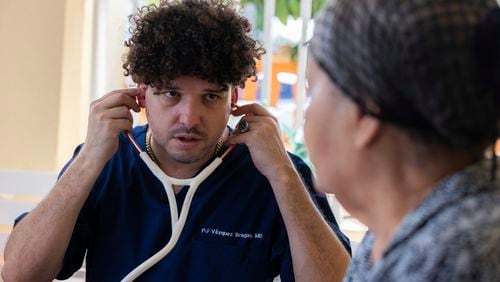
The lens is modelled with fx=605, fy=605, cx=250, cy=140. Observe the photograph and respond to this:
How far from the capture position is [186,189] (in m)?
1.29

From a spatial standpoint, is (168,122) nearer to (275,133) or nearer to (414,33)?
(275,133)

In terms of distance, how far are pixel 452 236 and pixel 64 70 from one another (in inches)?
79.2

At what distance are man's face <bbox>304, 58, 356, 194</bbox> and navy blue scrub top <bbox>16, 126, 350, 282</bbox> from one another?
655 millimetres

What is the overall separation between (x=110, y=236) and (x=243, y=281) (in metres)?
0.30

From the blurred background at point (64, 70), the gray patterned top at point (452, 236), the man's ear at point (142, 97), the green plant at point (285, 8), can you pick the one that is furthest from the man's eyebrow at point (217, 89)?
the green plant at point (285, 8)

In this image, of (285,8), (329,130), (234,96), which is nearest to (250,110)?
(234,96)

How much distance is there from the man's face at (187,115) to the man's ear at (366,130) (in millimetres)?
700

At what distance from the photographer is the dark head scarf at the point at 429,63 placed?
0.50m

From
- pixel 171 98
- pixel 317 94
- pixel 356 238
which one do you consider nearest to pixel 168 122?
pixel 171 98

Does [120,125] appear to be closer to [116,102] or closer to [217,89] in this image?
[116,102]

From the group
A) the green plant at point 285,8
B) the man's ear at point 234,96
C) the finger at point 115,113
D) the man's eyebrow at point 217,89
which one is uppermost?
the green plant at point 285,8

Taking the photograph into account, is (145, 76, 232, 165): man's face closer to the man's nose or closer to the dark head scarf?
the man's nose

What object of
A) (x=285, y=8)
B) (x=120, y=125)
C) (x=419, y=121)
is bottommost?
(x=120, y=125)

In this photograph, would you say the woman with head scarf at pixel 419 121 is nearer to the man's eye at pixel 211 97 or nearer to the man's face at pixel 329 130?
the man's face at pixel 329 130
